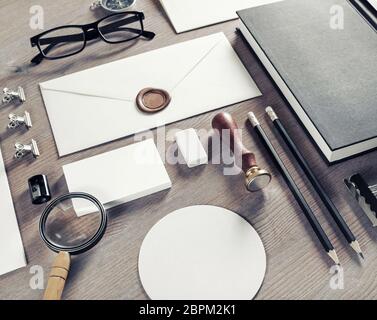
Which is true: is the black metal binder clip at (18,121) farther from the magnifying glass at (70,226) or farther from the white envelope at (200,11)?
the white envelope at (200,11)

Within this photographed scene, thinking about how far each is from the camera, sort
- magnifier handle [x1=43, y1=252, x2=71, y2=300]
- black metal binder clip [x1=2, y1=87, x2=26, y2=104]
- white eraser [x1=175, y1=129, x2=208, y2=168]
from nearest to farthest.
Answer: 1. magnifier handle [x1=43, y1=252, x2=71, y2=300]
2. white eraser [x1=175, y1=129, x2=208, y2=168]
3. black metal binder clip [x1=2, y1=87, x2=26, y2=104]

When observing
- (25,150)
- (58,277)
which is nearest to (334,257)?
(58,277)

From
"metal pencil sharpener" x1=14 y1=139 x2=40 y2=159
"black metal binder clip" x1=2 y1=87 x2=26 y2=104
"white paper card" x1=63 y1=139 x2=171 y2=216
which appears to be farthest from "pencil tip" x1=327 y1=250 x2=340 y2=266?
"black metal binder clip" x1=2 y1=87 x2=26 y2=104

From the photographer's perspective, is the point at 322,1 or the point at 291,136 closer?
the point at 291,136

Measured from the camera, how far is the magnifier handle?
558 mm

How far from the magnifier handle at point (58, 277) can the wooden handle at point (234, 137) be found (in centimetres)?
28

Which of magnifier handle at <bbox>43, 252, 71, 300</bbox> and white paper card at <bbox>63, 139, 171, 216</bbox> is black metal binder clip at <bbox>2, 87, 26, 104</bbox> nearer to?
white paper card at <bbox>63, 139, 171, 216</bbox>

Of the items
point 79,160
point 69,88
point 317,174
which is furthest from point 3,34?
point 317,174

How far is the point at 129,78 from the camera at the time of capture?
79cm

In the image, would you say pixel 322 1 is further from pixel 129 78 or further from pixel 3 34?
pixel 3 34

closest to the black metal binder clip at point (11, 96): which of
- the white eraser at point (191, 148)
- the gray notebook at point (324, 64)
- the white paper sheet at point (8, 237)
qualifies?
the white paper sheet at point (8, 237)

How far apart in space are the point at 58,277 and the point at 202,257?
19cm

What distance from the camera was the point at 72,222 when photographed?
0.63 metres

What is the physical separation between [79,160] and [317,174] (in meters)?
0.37
